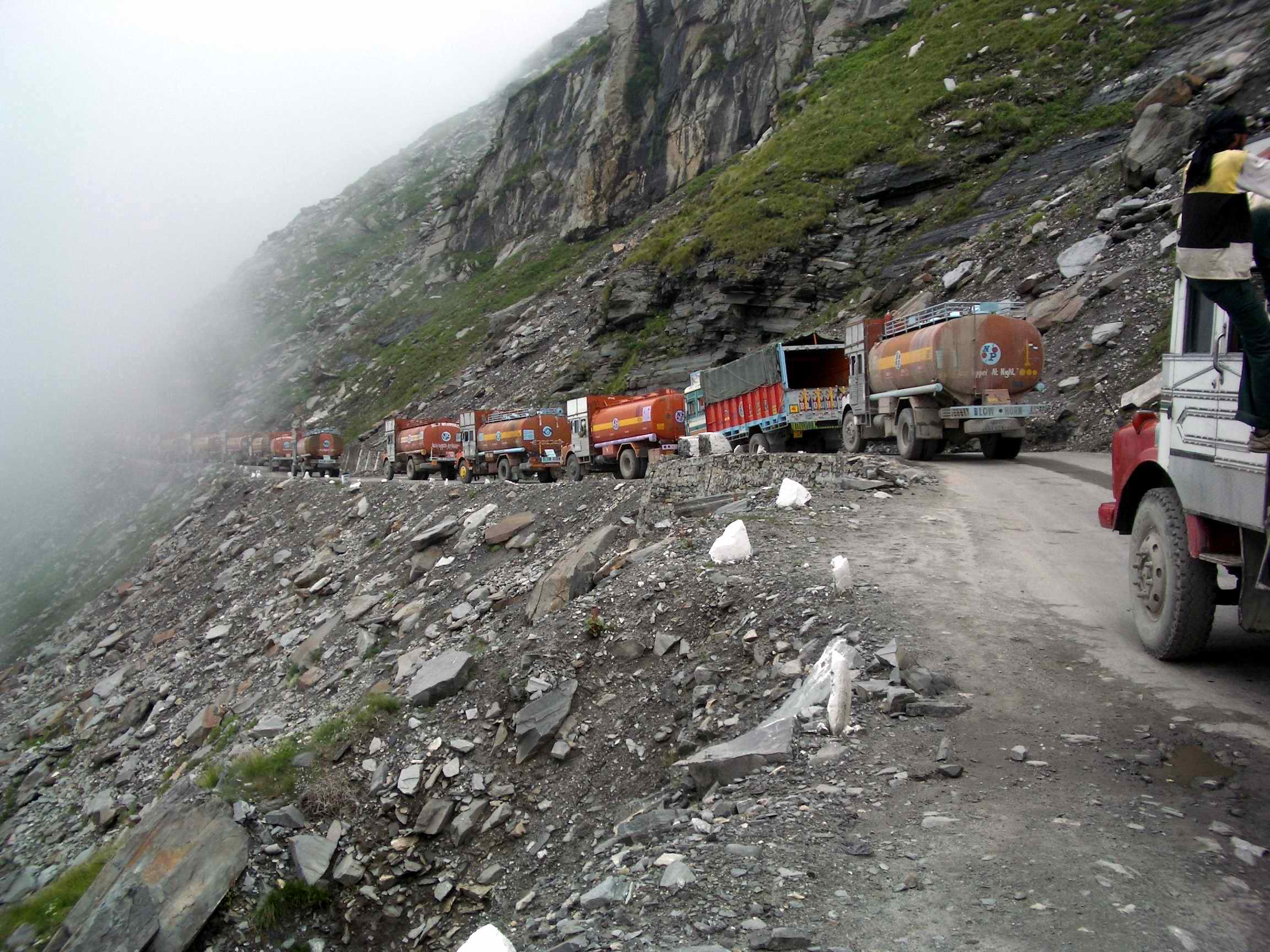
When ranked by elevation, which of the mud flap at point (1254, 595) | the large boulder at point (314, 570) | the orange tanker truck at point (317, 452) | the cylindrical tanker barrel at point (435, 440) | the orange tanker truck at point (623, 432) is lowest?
the orange tanker truck at point (317, 452)

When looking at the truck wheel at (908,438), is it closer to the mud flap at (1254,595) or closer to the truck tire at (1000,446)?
the truck tire at (1000,446)

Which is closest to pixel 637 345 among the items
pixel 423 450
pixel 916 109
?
pixel 423 450

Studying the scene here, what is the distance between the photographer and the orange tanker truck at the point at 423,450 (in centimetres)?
3600

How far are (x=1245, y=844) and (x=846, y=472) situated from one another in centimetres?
962

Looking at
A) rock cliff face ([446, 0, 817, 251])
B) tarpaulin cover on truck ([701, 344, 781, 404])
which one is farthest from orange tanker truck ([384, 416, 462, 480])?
rock cliff face ([446, 0, 817, 251])

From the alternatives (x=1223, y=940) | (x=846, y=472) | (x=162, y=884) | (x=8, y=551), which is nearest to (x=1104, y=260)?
(x=846, y=472)

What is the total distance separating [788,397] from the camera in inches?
781

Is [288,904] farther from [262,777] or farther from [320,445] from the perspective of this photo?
[320,445]

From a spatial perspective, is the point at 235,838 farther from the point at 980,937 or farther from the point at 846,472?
the point at 846,472

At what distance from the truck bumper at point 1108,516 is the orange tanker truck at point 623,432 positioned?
15.4 metres

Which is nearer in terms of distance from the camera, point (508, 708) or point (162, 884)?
point (162, 884)

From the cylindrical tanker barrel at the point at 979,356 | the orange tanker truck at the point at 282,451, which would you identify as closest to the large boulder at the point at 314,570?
the cylindrical tanker barrel at the point at 979,356

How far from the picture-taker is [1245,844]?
350 cm

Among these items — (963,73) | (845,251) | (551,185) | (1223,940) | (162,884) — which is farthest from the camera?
(551,185)
